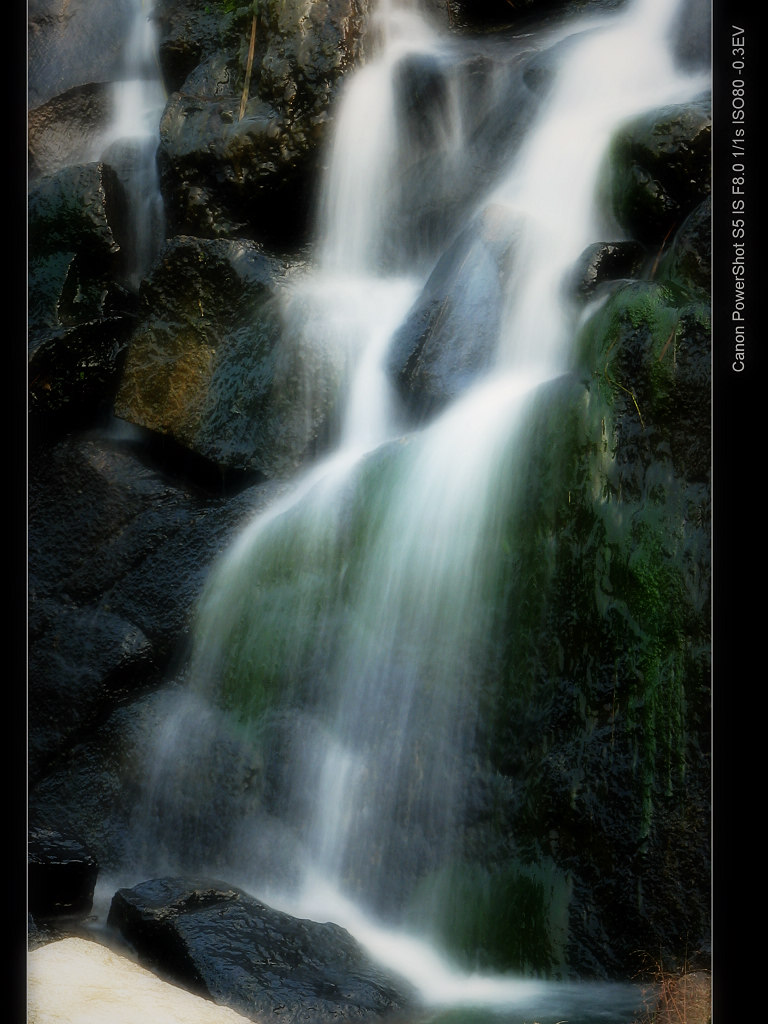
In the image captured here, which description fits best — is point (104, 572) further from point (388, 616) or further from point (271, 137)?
point (271, 137)

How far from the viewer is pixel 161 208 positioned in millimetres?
7059

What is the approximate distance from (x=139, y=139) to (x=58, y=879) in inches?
196

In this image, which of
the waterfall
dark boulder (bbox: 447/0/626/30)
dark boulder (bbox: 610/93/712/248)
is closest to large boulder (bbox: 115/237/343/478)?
the waterfall

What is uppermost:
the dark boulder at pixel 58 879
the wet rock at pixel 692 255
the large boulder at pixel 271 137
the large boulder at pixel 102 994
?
the large boulder at pixel 271 137

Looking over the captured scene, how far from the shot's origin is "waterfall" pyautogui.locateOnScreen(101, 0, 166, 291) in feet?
23.1

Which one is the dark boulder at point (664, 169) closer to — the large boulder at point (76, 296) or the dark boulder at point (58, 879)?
the large boulder at point (76, 296)

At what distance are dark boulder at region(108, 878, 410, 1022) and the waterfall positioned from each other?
4.02 m

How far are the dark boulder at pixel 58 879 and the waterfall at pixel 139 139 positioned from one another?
356cm

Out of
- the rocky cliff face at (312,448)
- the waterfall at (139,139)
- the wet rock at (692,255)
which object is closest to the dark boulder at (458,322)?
the rocky cliff face at (312,448)

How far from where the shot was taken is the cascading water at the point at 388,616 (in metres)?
4.20

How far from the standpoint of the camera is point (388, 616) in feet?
15.0
